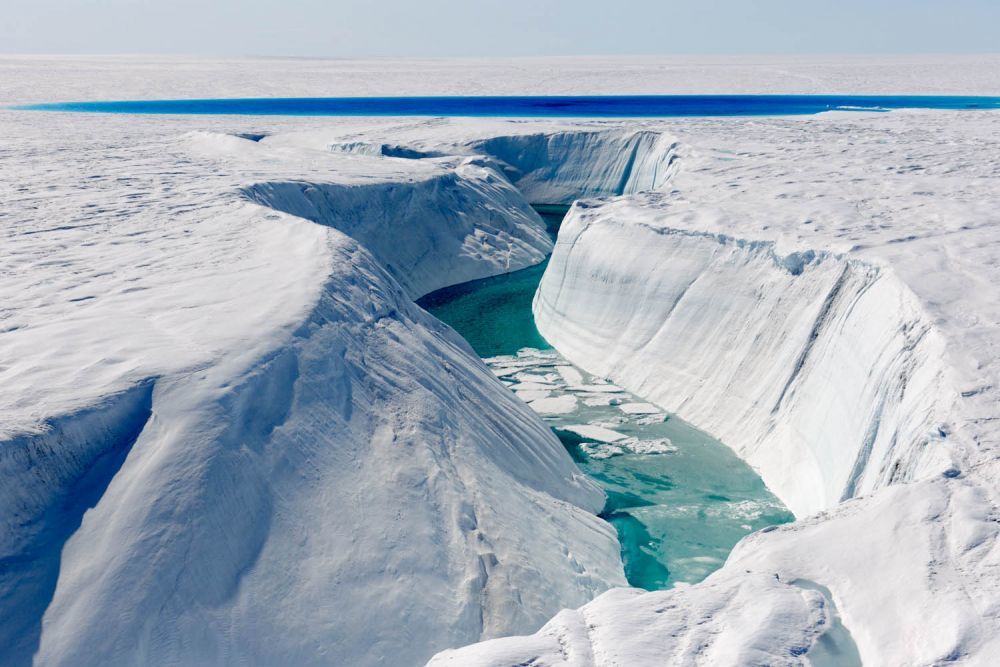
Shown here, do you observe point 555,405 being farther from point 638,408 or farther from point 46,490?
point 46,490

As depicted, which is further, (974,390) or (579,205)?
(579,205)

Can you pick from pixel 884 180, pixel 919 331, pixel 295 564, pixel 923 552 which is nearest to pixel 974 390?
pixel 919 331

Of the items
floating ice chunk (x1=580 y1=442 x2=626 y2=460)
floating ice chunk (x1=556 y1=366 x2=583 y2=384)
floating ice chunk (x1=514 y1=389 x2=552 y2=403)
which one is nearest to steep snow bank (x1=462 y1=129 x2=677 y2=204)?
floating ice chunk (x1=556 y1=366 x2=583 y2=384)

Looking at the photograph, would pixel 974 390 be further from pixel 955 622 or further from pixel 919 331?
pixel 955 622

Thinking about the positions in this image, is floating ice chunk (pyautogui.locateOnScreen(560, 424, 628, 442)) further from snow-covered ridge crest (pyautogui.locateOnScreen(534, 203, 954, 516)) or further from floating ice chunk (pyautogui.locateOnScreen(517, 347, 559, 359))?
floating ice chunk (pyautogui.locateOnScreen(517, 347, 559, 359))

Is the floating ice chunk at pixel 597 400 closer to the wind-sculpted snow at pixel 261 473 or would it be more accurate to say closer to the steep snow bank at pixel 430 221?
the wind-sculpted snow at pixel 261 473

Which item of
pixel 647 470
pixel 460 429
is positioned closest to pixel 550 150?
pixel 647 470

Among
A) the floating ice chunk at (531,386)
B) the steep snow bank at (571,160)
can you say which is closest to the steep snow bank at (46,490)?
the floating ice chunk at (531,386)
